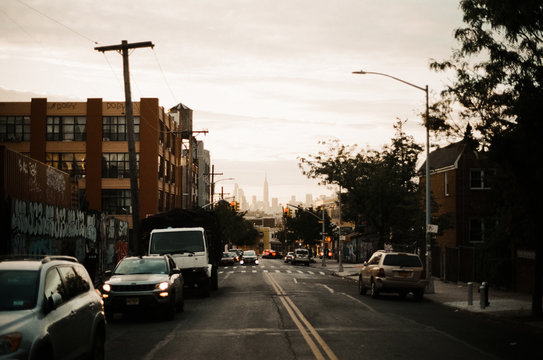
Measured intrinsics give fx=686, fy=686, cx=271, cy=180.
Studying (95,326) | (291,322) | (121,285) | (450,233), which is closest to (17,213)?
(121,285)

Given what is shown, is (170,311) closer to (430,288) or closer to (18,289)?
(18,289)

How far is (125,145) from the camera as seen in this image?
62.6m

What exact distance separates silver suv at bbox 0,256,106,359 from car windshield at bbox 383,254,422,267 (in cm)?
1646

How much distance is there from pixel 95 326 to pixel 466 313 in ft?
46.6

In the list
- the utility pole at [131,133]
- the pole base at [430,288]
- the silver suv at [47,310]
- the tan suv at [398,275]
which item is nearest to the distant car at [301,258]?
the pole base at [430,288]

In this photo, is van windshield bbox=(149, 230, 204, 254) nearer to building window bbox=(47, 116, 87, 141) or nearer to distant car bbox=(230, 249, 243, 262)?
building window bbox=(47, 116, 87, 141)

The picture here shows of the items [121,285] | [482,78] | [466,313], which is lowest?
[466,313]

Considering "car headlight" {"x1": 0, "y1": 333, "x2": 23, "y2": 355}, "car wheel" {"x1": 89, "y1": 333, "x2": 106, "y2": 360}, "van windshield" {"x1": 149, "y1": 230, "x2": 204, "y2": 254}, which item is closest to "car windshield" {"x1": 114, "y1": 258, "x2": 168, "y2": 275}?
"van windshield" {"x1": 149, "y1": 230, "x2": 204, "y2": 254}

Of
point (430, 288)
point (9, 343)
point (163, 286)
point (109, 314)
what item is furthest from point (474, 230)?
point (9, 343)

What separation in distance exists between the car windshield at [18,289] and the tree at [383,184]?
1310 inches

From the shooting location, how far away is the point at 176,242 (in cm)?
2566

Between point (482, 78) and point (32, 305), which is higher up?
point (482, 78)

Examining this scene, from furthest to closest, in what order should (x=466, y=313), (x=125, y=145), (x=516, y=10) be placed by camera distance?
(x=125, y=145) → (x=466, y=313) → (x=516, y=10)

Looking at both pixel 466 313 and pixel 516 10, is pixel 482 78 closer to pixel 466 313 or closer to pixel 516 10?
pixel 516 10
